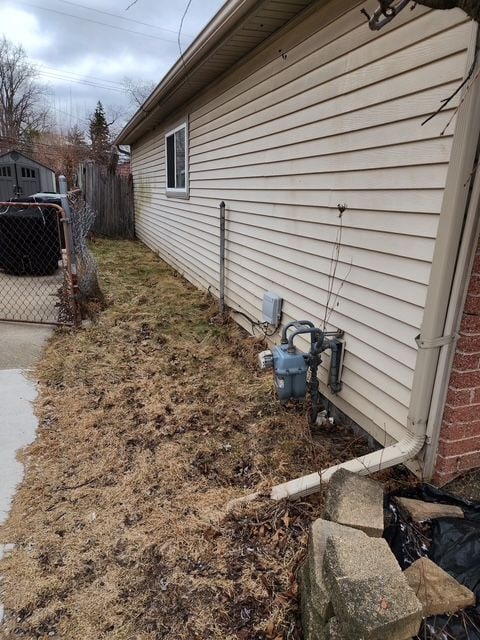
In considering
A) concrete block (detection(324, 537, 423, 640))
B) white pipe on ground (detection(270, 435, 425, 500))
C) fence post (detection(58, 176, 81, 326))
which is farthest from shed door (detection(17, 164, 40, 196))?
concrete block (detection(324, 537, 423, 640))

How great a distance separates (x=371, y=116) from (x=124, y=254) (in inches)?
331

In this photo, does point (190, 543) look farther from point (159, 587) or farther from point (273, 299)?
point (273, 299)

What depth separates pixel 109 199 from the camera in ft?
41.0

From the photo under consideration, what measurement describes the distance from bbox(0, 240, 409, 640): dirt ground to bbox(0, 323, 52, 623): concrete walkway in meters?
0.08

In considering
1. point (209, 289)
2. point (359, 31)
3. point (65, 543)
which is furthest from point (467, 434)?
point (209, 289)

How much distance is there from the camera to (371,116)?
2551 mm

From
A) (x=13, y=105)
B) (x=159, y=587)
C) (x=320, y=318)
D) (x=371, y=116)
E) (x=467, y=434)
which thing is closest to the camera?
(x=159, y=587)

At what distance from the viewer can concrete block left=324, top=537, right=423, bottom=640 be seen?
1223 mm

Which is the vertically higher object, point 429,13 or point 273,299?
point 429,13

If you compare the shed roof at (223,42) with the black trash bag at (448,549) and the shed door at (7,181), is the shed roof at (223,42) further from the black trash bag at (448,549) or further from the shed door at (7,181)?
the shed door at (7,181)

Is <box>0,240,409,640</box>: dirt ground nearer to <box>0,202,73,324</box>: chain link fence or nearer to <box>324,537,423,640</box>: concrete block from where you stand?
<box>324,537,423,640</box>: concrete block

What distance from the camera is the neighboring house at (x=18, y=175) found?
48.6 ft

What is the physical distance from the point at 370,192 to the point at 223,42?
2435mm

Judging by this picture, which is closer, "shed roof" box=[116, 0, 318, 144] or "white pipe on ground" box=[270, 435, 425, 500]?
"white pipe on ground" box=[270, 435, 425, 500]
